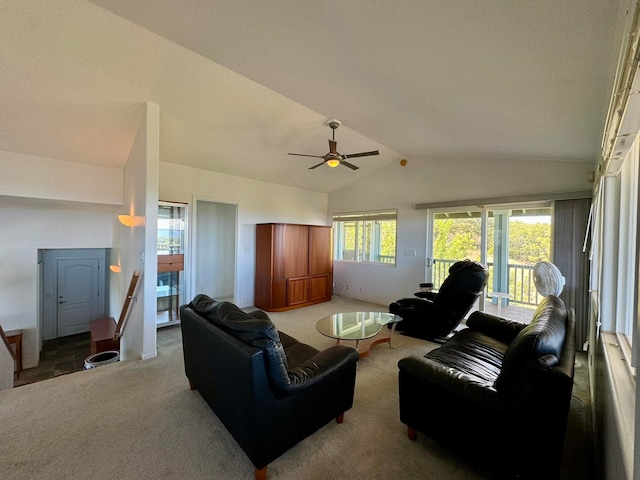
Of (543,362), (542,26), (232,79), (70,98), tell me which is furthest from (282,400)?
(70,98)

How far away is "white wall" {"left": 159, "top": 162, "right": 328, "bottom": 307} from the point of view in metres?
4.55

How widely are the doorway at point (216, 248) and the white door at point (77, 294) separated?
8.17ft

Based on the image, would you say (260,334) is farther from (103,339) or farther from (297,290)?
(103,339)

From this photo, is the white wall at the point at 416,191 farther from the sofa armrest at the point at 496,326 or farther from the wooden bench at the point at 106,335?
the wooden bench at the point at 106,335

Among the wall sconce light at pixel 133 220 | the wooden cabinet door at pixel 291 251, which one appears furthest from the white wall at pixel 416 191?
the wall sconce light at pixel 133 220

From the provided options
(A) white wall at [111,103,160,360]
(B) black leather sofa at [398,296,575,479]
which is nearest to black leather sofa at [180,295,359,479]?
(B) black leather sofa at [398,296,575,479]

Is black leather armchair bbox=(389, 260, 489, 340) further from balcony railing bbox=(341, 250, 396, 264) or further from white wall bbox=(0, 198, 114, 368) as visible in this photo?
white wall bbox=(0, 198, 114, 368)

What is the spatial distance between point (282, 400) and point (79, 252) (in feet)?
21.8

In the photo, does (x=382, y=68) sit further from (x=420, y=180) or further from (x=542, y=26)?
(x=420, y=180)

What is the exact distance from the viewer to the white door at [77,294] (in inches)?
221

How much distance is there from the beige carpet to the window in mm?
3488

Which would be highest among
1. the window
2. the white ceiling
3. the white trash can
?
the white ceiling

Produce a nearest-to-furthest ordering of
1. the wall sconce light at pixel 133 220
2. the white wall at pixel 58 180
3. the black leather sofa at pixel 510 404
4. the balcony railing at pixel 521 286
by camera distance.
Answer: the black leather sofa at pixel 510 404
the wall sconce light at pixel 133 220
the white wall at pixel 58 180
the balcony railing at pixel 521 286

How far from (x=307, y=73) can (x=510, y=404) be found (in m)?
2.84
